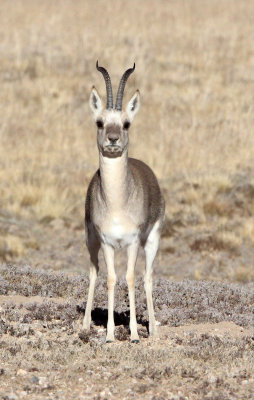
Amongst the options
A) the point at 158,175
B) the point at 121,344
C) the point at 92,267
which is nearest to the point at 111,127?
the point at 92,267

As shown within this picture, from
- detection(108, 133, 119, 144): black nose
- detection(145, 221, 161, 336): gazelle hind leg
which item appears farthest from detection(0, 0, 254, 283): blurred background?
detection(108, 133, 119, 144): black nose

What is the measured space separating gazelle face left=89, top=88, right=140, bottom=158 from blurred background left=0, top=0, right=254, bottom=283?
8.31 meters

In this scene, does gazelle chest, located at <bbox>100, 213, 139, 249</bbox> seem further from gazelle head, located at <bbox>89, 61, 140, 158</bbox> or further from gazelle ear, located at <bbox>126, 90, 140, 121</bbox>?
gazelle ear, located at <bbox>126, 90, 140, 121</bbox>

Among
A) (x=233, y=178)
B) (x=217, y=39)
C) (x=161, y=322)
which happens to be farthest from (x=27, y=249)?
(x=217, y=39)

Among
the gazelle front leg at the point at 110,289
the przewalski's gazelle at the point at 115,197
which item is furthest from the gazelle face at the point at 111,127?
the gazelle front leg at the point at 110,289

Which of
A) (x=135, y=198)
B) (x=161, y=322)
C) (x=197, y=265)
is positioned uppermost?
(x=135, y=198)

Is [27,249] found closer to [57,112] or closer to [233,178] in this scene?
[233,178]

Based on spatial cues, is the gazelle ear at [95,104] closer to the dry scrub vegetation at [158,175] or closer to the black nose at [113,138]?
the black nose at [113,138]

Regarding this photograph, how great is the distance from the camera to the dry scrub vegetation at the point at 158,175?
26.9 feet

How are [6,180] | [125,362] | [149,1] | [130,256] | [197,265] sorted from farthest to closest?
[149,1]
[6,180]
[197,265]
[130,256]
[125,362]

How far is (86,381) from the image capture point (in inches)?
302

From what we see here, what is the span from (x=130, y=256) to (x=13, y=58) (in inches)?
973

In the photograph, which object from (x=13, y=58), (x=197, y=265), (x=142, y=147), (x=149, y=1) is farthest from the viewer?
(x=149, y=1)

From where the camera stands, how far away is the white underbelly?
9.13 meters
